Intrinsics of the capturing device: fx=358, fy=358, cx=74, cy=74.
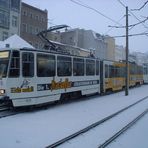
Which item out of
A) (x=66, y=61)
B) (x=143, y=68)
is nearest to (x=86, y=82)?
(x=66, y=61)

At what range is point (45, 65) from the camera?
53.7 feet

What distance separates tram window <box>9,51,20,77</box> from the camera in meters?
14.7

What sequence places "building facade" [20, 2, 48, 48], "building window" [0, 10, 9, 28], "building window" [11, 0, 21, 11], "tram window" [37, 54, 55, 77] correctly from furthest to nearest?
"building facade" [20, 2, 48, 48] < "building window" [11, 0, 21, 11] < "building window" [0, 10, 9, 28] < "tram window" [37, 54, 55, 77]

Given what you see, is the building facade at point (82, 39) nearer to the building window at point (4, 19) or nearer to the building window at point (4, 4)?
the building window at point (4, 19)

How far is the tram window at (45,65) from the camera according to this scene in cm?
1589

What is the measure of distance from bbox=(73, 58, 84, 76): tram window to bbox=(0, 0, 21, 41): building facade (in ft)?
99.2

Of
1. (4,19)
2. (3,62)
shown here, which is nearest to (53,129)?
(3,62)

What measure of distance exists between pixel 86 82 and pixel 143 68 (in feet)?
82.0

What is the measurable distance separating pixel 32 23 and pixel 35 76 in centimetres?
4639

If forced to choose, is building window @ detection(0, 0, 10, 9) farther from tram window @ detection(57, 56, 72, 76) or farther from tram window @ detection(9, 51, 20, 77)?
tram window @ detection(9, 51, 20, 77)

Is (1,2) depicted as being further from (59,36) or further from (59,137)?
(59,137)

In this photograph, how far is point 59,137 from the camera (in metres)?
10.0

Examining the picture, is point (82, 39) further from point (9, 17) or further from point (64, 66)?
point (64, 66)

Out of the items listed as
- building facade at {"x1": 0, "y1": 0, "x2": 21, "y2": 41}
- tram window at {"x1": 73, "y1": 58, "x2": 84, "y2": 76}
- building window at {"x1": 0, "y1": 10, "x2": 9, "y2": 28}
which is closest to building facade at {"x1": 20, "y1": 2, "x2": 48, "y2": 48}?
building facade at {"x1": 0, "y1": 0, "x2": 21, "y2": 41}
